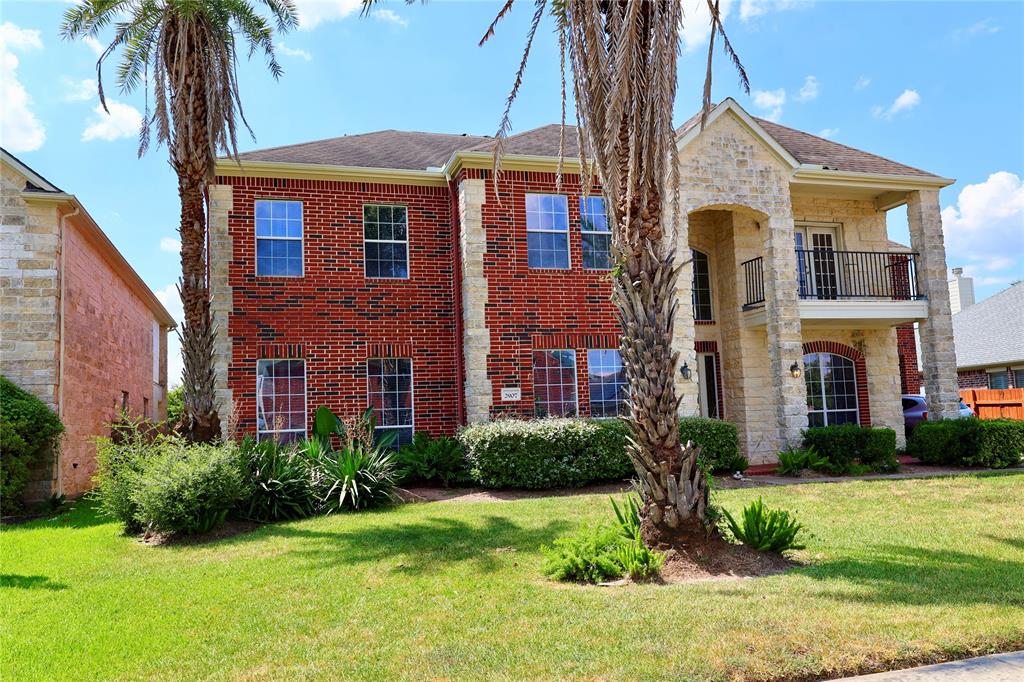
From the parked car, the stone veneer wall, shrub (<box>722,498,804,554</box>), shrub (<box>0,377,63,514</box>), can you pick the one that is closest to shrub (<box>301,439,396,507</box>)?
shrub (<box>0,377,63,514</box>)

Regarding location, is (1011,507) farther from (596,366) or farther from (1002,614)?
(596,366)

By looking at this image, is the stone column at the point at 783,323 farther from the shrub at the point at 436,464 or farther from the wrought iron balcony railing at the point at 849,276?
the shrub at the point at 436,464

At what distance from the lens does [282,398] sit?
1469cm

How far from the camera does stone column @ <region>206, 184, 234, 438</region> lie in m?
14.3

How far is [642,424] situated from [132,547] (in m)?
6.44

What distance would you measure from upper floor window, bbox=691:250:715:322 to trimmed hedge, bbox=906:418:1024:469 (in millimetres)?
5589

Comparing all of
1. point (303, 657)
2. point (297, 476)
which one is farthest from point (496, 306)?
point (303, 657)

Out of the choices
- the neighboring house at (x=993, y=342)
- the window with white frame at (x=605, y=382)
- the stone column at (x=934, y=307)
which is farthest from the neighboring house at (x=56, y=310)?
the neighboring house at (x=993, y=342)

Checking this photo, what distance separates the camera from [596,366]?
15.7 m

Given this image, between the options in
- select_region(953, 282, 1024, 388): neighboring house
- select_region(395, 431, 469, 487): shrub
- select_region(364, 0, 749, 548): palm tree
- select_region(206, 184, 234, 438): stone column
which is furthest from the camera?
select_region(953, 282, 1024, 388): neighboring house

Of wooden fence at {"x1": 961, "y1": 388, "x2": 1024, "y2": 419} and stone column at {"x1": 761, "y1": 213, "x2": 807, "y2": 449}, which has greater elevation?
stone column at {"x1": 761, "y1": 213, "x2": 807, "y2": 449}

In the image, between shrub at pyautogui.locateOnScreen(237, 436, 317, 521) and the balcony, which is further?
the balcony

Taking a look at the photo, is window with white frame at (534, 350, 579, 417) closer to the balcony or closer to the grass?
the balcony

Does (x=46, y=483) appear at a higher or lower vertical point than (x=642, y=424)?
lower
